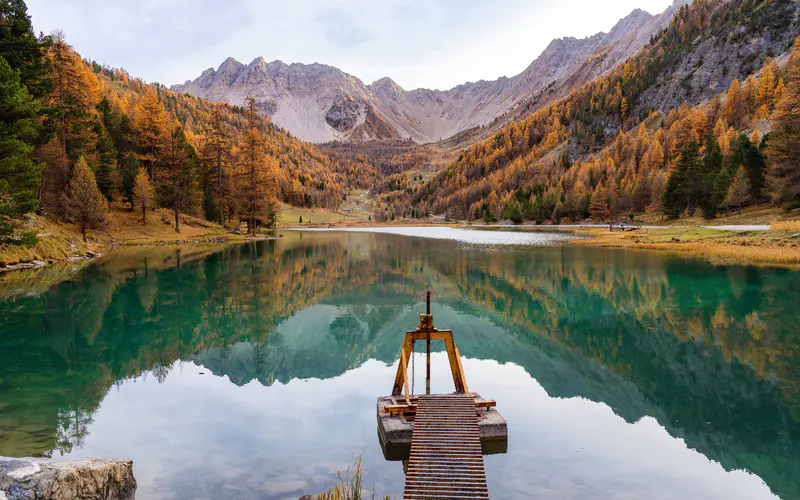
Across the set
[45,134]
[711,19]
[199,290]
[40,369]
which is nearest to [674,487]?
[40,369]

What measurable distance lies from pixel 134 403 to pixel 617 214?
127316 millimetres

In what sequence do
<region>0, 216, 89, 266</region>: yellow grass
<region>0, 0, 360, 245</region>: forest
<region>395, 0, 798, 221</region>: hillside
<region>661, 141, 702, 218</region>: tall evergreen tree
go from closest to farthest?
1. <region>0, 0, 360, 245</region>: forest
2. <region>0, 216, 89, 266</region>: yellow grass
3. <region>661, 141, 702, 218</region>: tall evergreen tree
4. <region>395, 0, 798, 221</region>: hillside

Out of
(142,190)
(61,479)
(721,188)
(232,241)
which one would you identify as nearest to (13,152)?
(142,190)

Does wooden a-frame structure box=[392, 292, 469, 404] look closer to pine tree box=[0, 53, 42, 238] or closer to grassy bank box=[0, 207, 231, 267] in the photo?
pine tree box=[0, 53, 42, 238]

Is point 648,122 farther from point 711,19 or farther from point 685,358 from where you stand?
point 685,358

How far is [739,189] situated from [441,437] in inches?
3248

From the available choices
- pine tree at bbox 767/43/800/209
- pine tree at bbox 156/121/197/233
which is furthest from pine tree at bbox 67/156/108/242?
pine tree at bbox 767/43/800/209

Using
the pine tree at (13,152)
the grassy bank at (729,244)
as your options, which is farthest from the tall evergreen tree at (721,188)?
the pine tree at (13,152)

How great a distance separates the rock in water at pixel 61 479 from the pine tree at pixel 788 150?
257 feet

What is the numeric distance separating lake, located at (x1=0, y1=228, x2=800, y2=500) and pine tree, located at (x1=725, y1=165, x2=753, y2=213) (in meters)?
48.3

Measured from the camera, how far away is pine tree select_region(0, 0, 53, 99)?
38812mm

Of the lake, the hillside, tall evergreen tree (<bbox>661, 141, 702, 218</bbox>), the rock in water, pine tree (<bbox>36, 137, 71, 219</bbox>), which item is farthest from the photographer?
the hillside

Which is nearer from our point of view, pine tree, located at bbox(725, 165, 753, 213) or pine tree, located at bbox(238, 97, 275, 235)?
pine tree, located at bbox(725, 165, 753, 213)

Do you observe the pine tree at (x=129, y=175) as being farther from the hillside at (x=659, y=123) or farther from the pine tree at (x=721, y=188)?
the hillside at (x=659, y=123)
